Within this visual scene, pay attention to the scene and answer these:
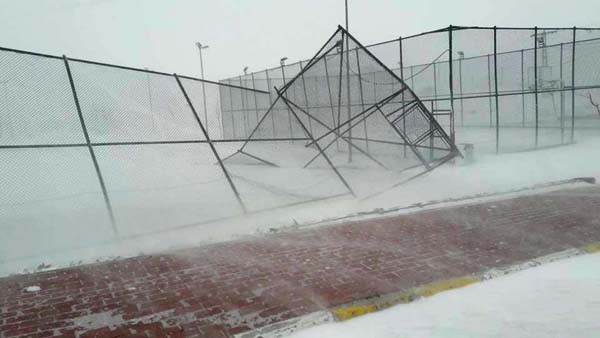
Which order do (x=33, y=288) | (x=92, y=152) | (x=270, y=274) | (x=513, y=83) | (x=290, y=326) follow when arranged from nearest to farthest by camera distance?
(x=290, y=326), (x=33, y=288), (x=270, y=274), (x=92, y=152), (x=513, y=83)

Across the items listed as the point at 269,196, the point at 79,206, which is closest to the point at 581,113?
the point at 269,196

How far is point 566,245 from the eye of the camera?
5930 millimetres

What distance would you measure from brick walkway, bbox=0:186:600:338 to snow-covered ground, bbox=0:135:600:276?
0.61m

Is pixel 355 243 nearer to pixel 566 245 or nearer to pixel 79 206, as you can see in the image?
pixel 566 245

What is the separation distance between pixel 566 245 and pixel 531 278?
1380mm

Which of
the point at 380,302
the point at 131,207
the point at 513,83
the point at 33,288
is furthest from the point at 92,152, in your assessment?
the point at 513,83

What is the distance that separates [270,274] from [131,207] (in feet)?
9.82

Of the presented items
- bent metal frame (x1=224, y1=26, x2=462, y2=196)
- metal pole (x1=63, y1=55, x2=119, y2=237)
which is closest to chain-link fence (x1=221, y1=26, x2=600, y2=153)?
bent metal frame (x1=224, y1=26, x2=462, y2=196)

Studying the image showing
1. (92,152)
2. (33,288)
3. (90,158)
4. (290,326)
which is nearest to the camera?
(290,326)

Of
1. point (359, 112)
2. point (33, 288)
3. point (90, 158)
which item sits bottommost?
point (33, 288)

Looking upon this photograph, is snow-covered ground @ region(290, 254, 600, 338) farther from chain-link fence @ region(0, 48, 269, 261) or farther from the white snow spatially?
chain-link fence @ region(0, 48, 269, 261)

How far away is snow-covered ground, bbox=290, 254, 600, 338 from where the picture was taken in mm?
3752

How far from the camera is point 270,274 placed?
526 cm

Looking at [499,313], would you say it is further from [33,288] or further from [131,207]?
[131,207]
